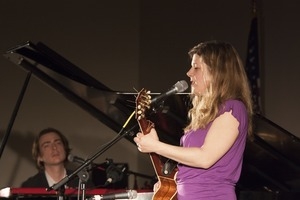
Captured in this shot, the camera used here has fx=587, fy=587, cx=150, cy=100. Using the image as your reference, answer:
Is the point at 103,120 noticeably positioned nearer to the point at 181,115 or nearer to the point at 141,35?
the point at 181,115

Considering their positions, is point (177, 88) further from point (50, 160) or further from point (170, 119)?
point (50, 160)

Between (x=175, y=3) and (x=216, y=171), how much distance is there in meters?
4.49

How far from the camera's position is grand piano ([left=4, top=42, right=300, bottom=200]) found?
3.33 metres

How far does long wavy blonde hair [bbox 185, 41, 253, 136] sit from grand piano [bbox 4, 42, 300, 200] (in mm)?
744

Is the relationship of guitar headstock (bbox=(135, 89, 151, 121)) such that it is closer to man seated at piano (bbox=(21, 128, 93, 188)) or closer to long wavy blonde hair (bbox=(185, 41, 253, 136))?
long wavy blonde hair (bbox=(185, 41, 253, 136))

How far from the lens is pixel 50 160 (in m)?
4.38

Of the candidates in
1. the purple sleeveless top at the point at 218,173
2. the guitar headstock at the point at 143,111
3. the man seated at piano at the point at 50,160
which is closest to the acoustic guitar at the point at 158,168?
the guitar headstock at the point at 143,111

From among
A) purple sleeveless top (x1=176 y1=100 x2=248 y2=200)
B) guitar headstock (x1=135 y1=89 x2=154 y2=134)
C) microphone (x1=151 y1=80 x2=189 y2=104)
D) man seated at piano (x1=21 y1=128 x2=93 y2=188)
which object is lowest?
purple sleeveless top (x1=176 y1=100 x2=248 y2=200)

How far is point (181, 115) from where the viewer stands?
3.47 m

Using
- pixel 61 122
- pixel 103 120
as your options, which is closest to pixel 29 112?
pixel 61 122

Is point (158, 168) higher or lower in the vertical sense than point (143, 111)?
lower

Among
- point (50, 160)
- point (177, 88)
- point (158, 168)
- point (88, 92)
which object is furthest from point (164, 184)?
point (50, 160)

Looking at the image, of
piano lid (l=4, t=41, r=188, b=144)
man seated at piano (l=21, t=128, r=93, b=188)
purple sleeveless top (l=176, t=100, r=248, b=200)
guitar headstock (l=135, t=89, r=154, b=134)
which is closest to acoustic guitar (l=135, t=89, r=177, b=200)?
guitar headstock (l=135, t=89, r=154, b=134)

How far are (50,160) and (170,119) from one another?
1.25m
